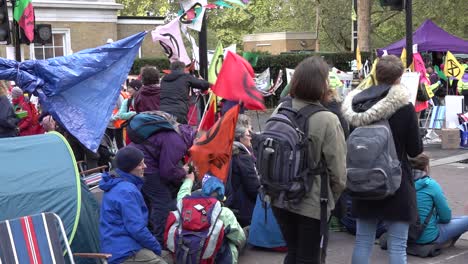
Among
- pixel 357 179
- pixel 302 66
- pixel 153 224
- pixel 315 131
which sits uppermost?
pixel 302 66

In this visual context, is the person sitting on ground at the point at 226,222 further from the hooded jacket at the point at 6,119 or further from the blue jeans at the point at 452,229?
the hooded jacket at the point at 6,119

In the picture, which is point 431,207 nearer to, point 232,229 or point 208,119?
point 232,229

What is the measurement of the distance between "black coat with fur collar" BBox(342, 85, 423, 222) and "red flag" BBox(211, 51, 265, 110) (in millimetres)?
1006

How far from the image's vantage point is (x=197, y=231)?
5.57 meters

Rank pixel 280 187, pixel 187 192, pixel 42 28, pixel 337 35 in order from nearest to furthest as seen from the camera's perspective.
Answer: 1. pixel 280 187
2. pixel 187 192
3. pixel 42 28
4. pixel 337 35

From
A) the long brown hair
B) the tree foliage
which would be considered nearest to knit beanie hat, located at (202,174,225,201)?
the long brown hair

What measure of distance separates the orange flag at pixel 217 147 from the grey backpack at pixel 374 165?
1.09 meters

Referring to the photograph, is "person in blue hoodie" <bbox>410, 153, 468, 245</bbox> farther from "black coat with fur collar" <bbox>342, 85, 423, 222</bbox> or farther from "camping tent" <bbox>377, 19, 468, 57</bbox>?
"camping tent" <bbox>377, 19, 468, 57</bbox>

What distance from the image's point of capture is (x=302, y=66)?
432cm

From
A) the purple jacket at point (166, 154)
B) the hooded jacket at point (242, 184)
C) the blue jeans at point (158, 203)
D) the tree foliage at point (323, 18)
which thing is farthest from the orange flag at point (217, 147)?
the tree foliage at point (323, 18)

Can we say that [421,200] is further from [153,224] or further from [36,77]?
[36,77]

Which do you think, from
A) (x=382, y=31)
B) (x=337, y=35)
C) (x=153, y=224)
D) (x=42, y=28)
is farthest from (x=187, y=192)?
(x=382, y=31)

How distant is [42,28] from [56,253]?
9.62m

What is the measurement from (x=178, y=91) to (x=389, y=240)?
147 inches
